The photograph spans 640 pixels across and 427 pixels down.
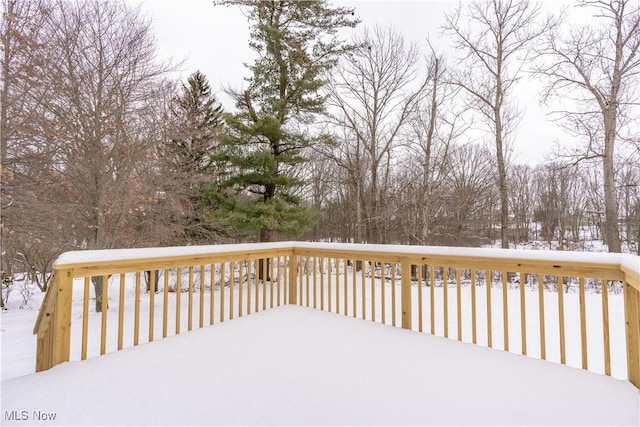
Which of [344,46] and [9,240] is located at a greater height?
[344,46]

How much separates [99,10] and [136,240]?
427cm

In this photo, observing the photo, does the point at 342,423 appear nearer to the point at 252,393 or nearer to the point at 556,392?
the point at 252,393

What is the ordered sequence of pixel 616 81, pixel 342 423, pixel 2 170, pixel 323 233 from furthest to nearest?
pixel 323 233 < pixel 616 81 < pixel 2 170 < pixel 342 423

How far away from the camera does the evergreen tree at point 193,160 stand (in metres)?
6.52

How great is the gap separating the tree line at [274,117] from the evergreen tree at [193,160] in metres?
0.06

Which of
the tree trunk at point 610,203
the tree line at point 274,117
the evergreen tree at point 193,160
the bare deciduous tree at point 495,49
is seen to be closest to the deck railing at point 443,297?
the tree line at point 274,117

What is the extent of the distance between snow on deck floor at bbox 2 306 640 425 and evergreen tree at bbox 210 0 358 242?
16.0 feet

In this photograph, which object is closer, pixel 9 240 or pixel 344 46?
pixel 9 240

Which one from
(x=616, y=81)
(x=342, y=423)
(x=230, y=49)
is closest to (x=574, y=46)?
(x=616, y=81)

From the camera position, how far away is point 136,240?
6.17 meters

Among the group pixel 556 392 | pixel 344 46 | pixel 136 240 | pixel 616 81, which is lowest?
pixel 556 392

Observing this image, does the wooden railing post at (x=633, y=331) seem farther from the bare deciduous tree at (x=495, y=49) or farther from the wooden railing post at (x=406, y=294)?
the bare deciduous tree at (x=495, y=49)

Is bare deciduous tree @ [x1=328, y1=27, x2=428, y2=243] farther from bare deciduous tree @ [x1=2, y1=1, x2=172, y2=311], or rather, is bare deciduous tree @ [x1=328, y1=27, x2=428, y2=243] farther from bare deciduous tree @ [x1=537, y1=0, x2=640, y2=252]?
bare deciduous tree @ [x1=2, y1=1, x2=172, y2=311]

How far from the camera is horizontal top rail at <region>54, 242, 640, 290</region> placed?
209cm
